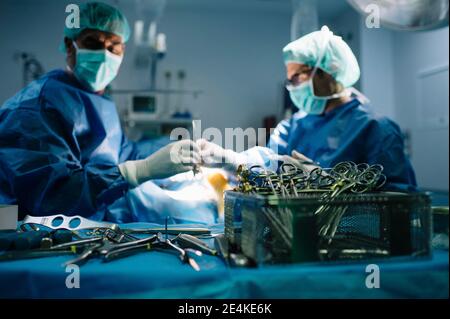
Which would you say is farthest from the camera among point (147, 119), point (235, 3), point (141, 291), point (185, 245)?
point (235, 3)

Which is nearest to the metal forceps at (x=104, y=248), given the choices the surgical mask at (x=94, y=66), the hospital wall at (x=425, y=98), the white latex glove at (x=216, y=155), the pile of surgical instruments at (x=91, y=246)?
the pile of surgical instruments at (x=91, y=246)

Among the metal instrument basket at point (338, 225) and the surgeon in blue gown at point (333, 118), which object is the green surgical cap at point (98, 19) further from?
the metal instrument basket at point (338, 225)

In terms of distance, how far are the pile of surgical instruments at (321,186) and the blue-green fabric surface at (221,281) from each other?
0.08 metres

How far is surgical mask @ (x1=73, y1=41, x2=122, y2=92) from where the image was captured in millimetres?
1343

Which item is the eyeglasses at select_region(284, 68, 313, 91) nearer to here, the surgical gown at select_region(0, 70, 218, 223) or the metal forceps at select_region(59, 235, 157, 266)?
the surgical gown at select_region(0, 70, 218, 223)

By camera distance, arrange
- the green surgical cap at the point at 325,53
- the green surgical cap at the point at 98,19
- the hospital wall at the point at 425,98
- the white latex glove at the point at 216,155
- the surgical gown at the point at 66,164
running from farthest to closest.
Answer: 1. the hospital wall at the point at 425,98
2. the green surgical cap at the point at 325,53
3. the green surgical cap at the point at 98,19
4. the white latex glove at the point at 216,155
5. the surgical gown at the point at 66,164

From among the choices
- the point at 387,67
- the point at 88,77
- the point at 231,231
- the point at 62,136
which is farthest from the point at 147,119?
the point at 231,231

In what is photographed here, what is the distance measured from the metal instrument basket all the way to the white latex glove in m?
0.53

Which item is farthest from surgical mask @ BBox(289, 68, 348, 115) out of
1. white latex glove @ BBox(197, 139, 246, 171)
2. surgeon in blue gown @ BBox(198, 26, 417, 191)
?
white latex glove @ BBox(197, 139, 246, 171)

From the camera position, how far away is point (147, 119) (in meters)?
3.11

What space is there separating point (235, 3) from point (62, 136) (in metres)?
2.69

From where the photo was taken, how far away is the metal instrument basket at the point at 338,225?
1.83ft

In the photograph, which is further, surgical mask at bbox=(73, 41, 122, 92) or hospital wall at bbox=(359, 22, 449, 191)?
hospital wall at bbox=(359, 22, 449, 191)
